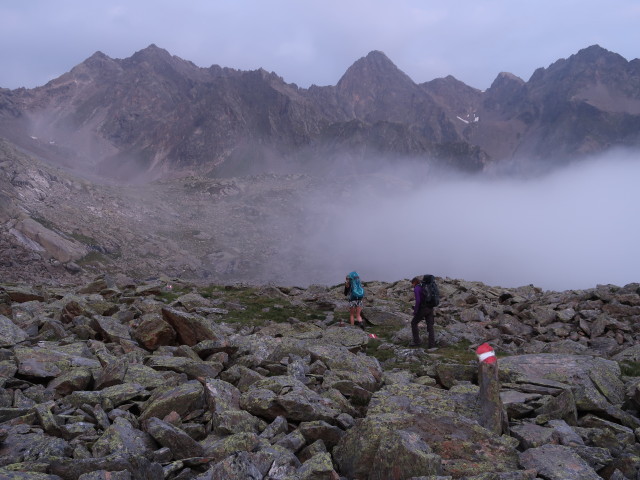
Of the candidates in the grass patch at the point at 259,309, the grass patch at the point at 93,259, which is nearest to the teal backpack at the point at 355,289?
the grass patch at the point at 259,309

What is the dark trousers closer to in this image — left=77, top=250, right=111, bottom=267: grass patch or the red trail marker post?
the red trail marker post

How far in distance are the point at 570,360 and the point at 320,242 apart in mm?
151155

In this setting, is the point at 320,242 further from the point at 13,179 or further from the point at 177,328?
the point at 177,328

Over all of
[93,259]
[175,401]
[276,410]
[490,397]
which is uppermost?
[490,397]

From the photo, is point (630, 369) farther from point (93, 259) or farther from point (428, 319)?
point (93, 259)

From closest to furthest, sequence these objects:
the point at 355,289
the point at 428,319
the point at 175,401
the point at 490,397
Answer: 1. the point at 490,397
2. the point at 175,401
3. the point at 428,319
4. the point at 355,289

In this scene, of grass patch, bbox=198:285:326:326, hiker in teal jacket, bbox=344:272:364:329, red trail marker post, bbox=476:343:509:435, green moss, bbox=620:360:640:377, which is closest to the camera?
red trail marker post, bbox=476:343:509:435

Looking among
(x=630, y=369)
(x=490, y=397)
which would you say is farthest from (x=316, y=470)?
(x=630, y=369)

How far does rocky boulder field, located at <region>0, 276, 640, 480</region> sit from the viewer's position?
7098 millimetres

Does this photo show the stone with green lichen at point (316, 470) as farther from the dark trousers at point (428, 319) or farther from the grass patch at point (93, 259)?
the grass patch at point (93, 259)

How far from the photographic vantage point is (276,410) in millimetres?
9328

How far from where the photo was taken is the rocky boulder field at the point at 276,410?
23.3ft

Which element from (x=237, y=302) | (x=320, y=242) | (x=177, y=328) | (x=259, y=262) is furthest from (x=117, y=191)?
(x=177, y=328)

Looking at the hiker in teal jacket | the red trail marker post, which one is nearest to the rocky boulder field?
the red trail marker post
